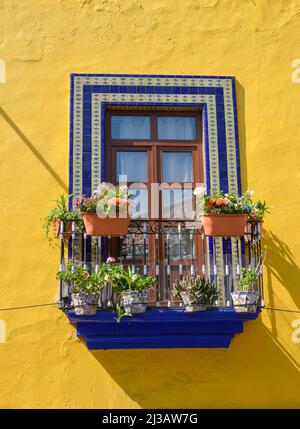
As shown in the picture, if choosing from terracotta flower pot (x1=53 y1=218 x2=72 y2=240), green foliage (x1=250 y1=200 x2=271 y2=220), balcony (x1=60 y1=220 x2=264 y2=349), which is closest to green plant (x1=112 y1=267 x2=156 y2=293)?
balcony (x1=60 y1=220 x2=264 y2=349)

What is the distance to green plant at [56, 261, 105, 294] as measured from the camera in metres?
5.88

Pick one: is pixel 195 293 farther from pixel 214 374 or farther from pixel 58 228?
pixel 58 228

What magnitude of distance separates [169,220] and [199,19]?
254 centimetres

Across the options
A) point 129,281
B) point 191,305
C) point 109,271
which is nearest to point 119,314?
point 129,281

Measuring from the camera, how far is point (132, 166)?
278 inches

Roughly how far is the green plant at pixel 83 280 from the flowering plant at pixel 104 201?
602mm

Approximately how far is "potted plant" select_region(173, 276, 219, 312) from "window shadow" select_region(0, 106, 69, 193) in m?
1.70

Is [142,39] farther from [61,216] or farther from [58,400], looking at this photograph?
[58,400]

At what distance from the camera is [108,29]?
729 cm

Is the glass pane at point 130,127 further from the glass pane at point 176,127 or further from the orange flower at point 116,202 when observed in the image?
the orange flower at point 116,202

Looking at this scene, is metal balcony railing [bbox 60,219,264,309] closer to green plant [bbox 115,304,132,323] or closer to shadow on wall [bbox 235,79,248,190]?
green plant [bbox 115,304,132,323]

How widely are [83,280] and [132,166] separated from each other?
1.70 meters

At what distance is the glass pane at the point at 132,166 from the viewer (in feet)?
23.1
